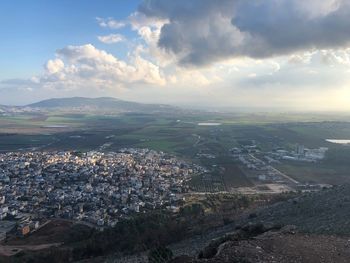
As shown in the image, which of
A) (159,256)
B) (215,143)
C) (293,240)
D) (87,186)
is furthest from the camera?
(215,143)

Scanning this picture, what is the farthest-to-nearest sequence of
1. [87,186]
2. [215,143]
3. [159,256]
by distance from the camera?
[215,143] < [87,186] < [159,256]

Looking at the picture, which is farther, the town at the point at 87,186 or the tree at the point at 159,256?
the town at the point at 87,186

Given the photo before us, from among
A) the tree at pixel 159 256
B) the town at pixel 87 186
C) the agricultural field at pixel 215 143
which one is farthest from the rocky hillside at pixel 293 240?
the agricultural field at pixel 215 143

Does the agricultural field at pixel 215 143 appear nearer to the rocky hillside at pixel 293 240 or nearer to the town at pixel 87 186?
the town at pixel 87 186

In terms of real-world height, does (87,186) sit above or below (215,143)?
below

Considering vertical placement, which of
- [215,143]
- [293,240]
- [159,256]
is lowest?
[215,143]

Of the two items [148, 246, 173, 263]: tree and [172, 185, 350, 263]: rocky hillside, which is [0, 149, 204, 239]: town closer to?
[172, 185, 350, 263]: rocky hillside

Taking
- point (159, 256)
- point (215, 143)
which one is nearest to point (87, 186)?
point (159, 256)

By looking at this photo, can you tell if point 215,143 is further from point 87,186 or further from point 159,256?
point 159,256
